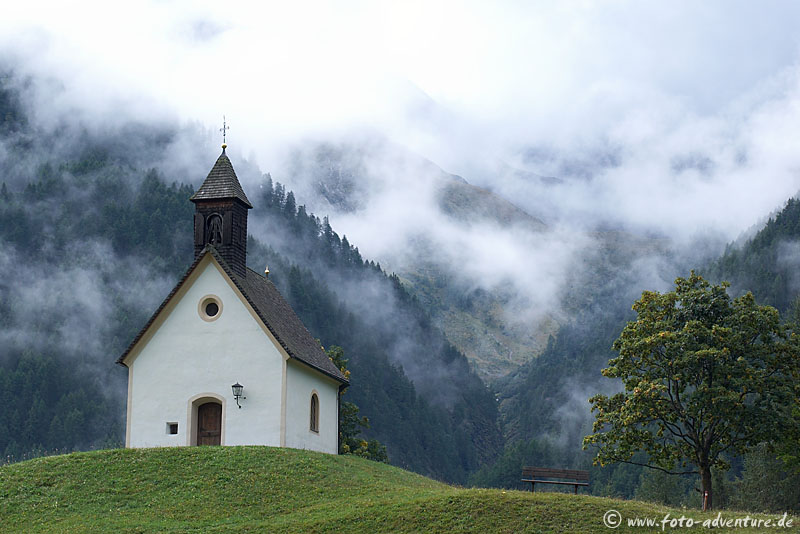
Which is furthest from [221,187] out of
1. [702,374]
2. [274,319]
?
[702,374]

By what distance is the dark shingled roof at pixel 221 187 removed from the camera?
44.6 metres

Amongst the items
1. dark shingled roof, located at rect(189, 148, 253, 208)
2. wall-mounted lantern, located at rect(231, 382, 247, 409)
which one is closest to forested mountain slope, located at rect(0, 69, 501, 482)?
dark shingled roof, located at rect(189, 148, 253, 208)

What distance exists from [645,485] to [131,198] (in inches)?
4766

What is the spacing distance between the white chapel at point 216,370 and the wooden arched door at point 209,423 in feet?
0.14

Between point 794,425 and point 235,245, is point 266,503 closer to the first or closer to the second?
point 235,245

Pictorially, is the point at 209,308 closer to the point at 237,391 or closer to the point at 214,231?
the point at 214,231

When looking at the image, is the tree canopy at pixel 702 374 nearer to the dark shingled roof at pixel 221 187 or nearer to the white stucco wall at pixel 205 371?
the white stucco wall at pixel 205 371

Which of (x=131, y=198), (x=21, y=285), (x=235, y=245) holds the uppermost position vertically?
(x=131, y=198)

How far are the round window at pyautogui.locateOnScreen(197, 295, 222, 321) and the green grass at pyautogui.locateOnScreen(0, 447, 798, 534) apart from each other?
7322 mm

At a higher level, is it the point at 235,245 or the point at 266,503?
the point at 235,245

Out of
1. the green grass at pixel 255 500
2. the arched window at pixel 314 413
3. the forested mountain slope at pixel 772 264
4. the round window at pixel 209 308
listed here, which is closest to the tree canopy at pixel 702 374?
the green grass at pixel 255 500

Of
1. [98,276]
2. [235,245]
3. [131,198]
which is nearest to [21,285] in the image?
[98,276]

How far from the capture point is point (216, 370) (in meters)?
41.5

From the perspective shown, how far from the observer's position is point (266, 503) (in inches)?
1206
